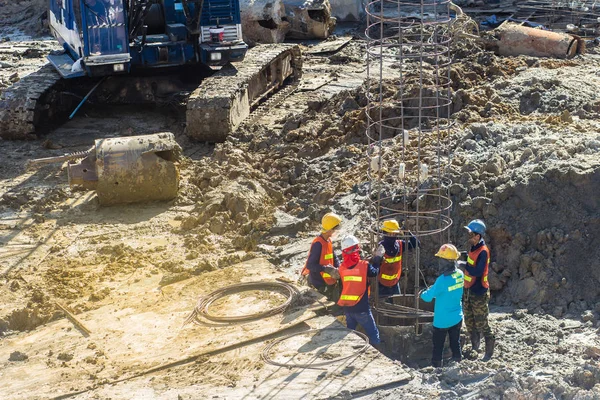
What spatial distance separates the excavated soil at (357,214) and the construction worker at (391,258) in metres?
0.48

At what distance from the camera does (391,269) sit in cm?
892

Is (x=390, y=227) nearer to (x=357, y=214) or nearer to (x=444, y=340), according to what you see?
(x=444, y=340)

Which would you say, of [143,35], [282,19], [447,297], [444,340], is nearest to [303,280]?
[444,340]

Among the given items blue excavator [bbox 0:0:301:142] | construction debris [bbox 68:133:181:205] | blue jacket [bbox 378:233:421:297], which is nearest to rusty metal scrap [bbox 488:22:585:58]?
blue excavator [bbox 0:0:301:142]

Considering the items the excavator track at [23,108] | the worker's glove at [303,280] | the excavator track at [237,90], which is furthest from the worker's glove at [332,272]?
the excavator track at [23,108]

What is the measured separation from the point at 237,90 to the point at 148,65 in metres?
1.85

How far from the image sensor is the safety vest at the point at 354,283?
325 inches

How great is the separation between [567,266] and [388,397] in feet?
9.32

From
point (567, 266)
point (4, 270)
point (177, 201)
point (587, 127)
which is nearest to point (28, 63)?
point (177, 201)

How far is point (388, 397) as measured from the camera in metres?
7.14

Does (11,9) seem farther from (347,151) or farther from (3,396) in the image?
(3,396)

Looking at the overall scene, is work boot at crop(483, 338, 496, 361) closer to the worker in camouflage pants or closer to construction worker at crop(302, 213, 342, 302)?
the worker in camouflage pants

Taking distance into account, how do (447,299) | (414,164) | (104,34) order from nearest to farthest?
(447,299)
(414,164)
(104,34)

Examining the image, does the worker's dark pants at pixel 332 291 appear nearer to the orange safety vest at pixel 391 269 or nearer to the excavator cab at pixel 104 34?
the orange safety vest at pixel 391 269
